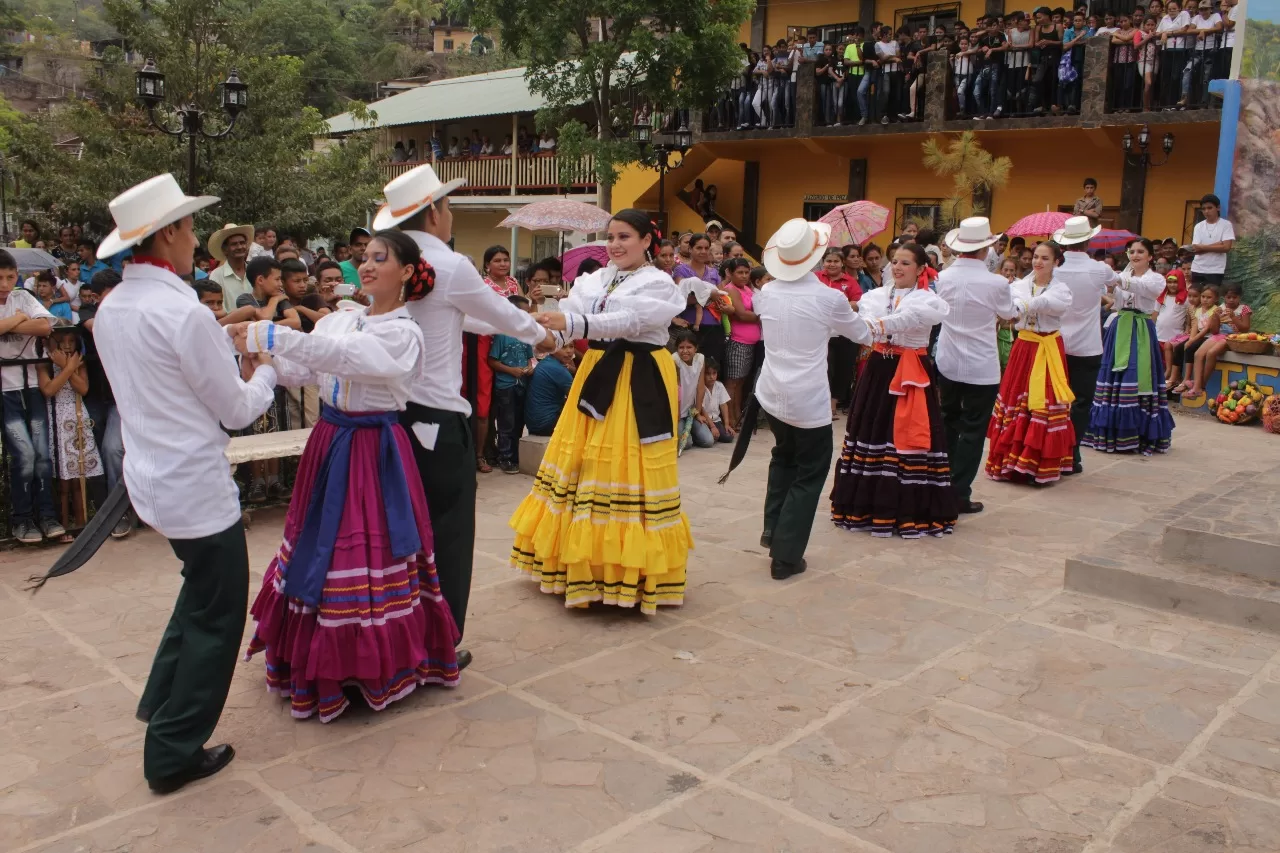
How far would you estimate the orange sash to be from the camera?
6.77 meters

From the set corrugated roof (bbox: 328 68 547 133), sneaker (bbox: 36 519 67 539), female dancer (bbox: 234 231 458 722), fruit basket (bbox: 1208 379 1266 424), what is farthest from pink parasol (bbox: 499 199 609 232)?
corrugated roof (bbox: 328 68 547 133)

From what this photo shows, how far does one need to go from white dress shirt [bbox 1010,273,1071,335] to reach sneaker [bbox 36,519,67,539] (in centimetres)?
632

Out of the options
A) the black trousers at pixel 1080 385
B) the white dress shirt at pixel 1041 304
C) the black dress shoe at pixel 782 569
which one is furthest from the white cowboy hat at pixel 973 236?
the black dress shoe at pixel 782 569

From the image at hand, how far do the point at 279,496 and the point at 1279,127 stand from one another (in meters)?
11.6

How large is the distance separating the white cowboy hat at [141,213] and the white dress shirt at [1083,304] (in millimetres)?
7095

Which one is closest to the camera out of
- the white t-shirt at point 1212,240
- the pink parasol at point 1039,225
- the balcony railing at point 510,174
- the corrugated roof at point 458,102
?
the pink parasol at point 1039,225

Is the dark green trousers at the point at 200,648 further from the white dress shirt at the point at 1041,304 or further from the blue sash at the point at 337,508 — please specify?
the white dress shirt at the point at 1041,304

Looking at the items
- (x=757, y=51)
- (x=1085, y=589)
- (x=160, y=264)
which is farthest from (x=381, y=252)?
(x=757, y=51)

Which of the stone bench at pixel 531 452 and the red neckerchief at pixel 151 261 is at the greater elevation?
the red neckerchief at pixel 151 261

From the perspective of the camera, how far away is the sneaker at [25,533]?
623cm

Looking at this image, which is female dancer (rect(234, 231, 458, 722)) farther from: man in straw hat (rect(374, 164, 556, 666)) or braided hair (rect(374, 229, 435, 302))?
man in straw hat (rect(374, 164, 556, 666))

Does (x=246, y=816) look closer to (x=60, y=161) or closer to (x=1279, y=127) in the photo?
(x=1279, y=127)

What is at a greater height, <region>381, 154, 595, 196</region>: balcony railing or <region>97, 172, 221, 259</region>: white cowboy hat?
<region>381, 154, 595, 196</region>: balcony railing

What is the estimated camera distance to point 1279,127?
40.7ft
